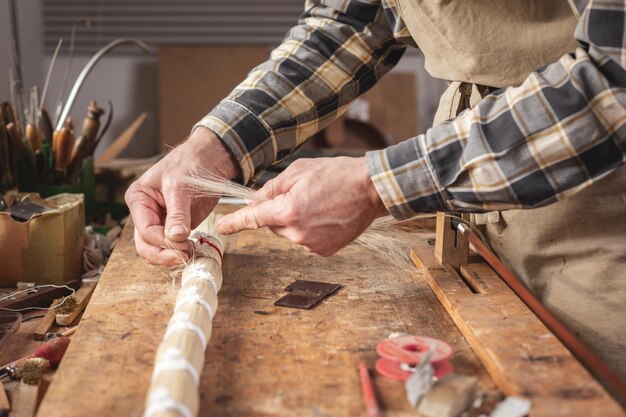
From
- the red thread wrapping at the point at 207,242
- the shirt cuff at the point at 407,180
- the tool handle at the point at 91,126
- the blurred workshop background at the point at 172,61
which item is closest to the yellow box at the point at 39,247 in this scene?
the red thread wrapping at the point at 207,242

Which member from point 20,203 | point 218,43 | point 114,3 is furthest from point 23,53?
point 20,203

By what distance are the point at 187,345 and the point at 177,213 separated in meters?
0.46

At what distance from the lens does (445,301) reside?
1.32m

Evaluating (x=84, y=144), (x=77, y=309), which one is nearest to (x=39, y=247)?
(x=77, y=309)

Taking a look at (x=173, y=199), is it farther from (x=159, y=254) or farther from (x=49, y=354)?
(x=49, y=354)

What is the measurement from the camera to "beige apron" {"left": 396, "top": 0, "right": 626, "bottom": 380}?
52.9 inches

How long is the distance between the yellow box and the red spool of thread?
0.86 metres

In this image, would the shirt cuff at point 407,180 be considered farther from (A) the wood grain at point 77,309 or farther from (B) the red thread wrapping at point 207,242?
(A) the wood grain at point 77,309

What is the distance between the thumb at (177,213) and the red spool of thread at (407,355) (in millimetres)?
480

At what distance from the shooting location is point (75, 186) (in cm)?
212

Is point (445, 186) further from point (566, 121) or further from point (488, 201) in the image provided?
point (566, 121)

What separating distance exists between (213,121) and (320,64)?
0.29m

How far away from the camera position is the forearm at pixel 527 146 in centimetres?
107

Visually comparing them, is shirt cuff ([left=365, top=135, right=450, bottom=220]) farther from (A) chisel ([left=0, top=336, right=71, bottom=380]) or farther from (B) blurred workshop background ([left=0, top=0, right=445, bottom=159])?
(B) blurred workshop background ([left=0, top=0, right=445, bottom=159])
